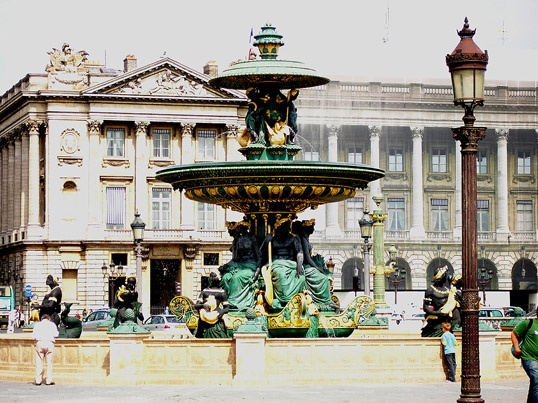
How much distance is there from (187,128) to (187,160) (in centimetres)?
200

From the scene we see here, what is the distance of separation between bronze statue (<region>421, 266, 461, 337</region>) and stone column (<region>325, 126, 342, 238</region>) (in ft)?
250

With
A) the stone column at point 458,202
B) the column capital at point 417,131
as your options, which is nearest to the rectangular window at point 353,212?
the column capital at point 417,131

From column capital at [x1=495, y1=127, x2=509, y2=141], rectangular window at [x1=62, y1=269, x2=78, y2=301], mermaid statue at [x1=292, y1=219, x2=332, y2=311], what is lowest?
rectangular window at [x1=62, y1=269, x2=78, y2=301]

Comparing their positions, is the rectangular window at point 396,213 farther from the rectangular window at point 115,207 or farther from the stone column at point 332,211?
the rectangular window at point 115,207

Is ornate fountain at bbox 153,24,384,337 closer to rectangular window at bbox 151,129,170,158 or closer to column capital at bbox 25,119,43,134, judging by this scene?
column capital at bbox 25,119,43,134

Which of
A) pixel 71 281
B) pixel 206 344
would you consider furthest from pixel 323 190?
pixel 71 281

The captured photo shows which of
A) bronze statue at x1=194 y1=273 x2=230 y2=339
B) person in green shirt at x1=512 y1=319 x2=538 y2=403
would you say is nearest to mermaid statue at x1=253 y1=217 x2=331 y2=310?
bronze statue at x1=194 y1=273 x2=230 y2=339

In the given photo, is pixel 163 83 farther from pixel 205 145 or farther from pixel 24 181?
pixel 24 181

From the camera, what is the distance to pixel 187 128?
91312 millimetres

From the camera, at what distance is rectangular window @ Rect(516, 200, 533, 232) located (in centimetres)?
10800

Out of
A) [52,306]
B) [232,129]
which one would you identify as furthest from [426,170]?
[52,306]

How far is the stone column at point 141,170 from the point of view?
9000 centimetres

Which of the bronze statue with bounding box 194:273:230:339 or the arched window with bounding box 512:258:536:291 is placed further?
the arched window with bounding box 512:258:536:291

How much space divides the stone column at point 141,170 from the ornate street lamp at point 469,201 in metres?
74.2
